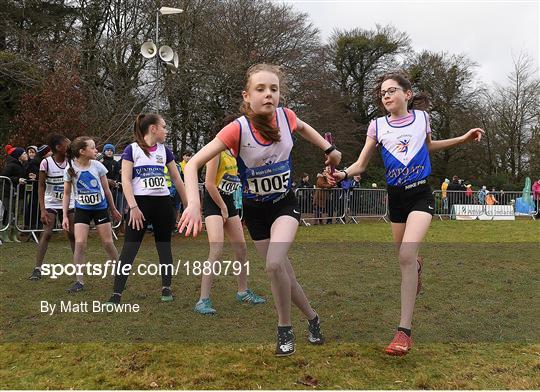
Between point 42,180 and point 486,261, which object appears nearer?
point 42,180

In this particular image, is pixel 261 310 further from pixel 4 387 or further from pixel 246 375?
pixel 4 387

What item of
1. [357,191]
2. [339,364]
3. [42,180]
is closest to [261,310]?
[339,364]

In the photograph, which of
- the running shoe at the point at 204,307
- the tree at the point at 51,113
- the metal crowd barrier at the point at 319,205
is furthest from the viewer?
A: the metal crowd barrier at the point at 319,205

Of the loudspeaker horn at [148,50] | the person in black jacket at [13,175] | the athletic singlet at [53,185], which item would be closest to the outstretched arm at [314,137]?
the athletic singlet at [53,185]

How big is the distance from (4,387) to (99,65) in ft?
81.5

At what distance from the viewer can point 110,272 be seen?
7.71m

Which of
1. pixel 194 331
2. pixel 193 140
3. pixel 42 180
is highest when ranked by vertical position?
pixel 193 140

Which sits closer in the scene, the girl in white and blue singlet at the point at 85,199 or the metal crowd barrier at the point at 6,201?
the girl in white and blue singlet at the point at 85,199

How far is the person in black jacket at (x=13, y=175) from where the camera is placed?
11320 millimetres

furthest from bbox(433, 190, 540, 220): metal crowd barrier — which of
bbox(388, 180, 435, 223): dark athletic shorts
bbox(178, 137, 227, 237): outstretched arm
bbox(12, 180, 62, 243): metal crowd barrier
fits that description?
bbox(178, 137, 227, 237): outstretched arm

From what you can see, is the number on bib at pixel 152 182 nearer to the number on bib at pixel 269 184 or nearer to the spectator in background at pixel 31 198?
the number on bib at pixel 269 184

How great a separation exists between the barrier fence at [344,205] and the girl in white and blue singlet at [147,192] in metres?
2.79

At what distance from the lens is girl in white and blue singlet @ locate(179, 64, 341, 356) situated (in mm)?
4016

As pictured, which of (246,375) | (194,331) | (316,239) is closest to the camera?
Answer: (246,375)
